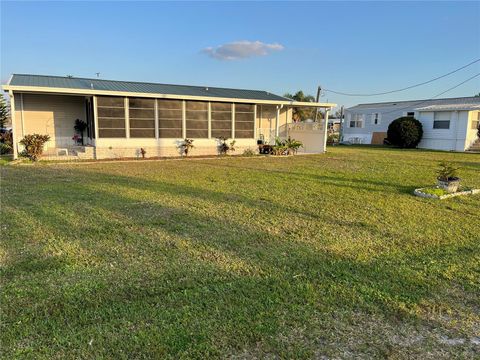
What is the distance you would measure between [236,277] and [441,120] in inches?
1027

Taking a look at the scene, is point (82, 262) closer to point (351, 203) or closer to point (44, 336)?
point (44, 336)

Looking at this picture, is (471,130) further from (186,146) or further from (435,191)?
(435,191)

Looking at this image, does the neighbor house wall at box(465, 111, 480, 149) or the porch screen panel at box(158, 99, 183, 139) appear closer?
the porch screen panel at box(158, 99, 183, 139)

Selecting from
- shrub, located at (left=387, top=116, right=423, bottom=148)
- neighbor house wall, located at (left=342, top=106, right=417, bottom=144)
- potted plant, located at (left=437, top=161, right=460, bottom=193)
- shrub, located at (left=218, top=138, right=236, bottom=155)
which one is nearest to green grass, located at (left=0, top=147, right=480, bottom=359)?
potted plant, located at (left=437, top=161, right=460, bottom=193)

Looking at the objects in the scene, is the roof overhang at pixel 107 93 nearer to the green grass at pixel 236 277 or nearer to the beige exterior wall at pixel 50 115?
the beige exterior wall at pixel 50 115

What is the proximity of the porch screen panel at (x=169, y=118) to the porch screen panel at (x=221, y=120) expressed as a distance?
1722 mm

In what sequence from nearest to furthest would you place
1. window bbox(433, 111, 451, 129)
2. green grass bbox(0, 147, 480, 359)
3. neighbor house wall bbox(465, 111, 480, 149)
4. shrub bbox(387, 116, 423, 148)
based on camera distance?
green grass bbox(0, 147, 480, 359) → neighbor house wall bbox(465, 111, 480, 149) → window bbox(433, 111, 451, 129) → shrub bbox(387, 116, 423, 148)

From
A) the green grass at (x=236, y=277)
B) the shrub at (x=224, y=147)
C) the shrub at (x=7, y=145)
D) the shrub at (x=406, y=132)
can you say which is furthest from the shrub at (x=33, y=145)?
the shrub at (x=406, y=132)

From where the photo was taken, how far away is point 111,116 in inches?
579

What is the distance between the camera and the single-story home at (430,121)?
23.6 meters

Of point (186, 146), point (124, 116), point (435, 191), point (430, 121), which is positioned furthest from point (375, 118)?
point (435, 191)

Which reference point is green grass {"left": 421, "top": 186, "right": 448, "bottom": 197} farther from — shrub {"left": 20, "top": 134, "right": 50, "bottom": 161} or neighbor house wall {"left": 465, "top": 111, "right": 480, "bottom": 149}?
neighbor house wall {"left": 465, "top": 111, "right": 480, "bottom": 149}

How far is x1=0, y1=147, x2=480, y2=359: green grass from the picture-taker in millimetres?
2484

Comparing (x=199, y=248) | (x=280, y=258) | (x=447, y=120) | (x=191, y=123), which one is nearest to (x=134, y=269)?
(x=199, y=248)
